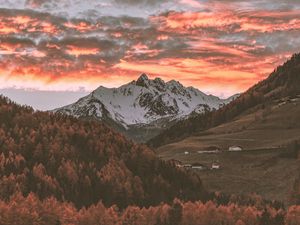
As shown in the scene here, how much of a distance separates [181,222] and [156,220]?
8.88 m

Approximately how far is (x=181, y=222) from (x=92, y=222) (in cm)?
2906

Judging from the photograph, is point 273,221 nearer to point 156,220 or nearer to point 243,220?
point 243,220

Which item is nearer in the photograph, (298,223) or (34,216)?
(298,223)

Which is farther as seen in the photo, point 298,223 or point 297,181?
point 297,181

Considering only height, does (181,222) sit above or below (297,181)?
below

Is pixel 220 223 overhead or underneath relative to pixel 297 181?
underneath

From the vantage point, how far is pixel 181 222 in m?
200

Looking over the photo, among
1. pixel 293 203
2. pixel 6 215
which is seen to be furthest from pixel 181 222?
pixel 6 215

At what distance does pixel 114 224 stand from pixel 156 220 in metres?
Answer: 13.7

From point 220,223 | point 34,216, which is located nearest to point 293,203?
point 220,223

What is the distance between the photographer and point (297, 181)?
632ft

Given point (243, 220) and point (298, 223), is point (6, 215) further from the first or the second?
point (298, 223)

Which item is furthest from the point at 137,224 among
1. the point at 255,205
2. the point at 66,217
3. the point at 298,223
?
the point at 298,223

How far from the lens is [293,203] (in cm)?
19012
